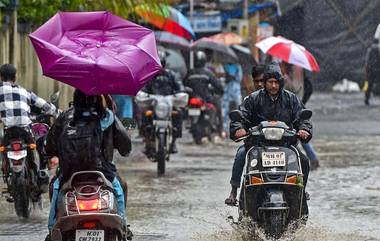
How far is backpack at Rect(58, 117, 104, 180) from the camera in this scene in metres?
8.65

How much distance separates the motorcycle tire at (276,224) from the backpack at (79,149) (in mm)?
1936

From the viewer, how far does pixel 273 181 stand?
10.2 m

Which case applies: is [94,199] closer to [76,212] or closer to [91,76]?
[76,212]

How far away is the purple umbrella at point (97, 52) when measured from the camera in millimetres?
8531

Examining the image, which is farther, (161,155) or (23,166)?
(161,155)

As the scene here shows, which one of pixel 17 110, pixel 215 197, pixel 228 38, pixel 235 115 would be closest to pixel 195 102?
pixel 228 38

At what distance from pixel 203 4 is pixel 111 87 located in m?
26.7

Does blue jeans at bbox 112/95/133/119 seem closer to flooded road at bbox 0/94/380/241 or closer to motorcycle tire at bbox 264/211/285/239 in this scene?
flooded road at bbox 0/94/380/241

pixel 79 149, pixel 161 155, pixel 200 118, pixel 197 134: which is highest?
pixel 79 149

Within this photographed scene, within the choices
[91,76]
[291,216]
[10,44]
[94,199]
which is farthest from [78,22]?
[10,44]

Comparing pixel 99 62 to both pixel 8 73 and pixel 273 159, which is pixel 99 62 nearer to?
pixel 273 159

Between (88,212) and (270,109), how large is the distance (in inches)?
122

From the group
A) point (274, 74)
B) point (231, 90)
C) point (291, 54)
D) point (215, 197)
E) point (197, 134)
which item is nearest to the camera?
point (274, 74)

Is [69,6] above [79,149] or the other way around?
above
